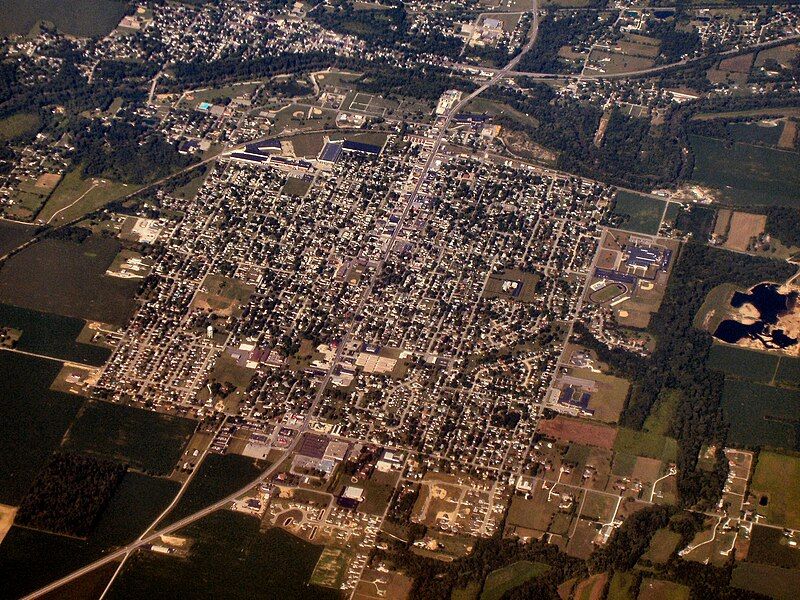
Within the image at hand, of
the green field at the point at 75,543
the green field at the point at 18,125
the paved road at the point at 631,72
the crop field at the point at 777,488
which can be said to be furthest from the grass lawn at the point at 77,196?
the crop field at the point at 777,488

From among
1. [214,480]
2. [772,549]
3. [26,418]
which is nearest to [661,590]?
[772,549]

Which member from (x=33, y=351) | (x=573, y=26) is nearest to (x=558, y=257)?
(x=573, y=26)

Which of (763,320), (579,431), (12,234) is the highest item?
(763,320)

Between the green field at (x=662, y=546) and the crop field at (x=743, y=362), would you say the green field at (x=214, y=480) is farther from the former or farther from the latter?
the crop field at (x=743, y=362)

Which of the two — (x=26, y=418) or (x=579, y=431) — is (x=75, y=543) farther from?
(x=579, y=431)

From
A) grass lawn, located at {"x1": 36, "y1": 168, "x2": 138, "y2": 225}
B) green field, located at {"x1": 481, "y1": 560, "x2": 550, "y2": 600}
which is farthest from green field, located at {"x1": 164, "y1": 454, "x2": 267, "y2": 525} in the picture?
grass lawn, located at {"x1": 36, "y1": 168, "x2": 138, "y2": 225}

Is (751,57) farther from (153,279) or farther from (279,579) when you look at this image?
(279,579)

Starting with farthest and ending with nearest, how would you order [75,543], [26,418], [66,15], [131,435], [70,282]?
[66,15] → [70,282] → [26,418] → [131,435] → [75,543]
